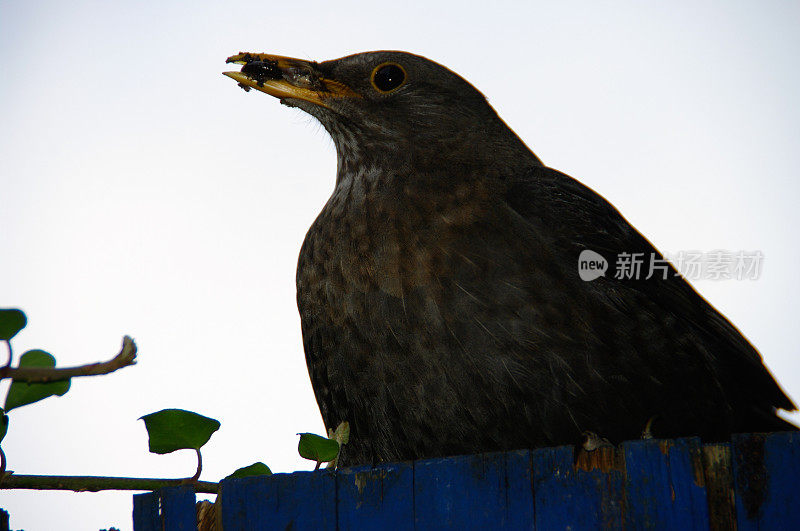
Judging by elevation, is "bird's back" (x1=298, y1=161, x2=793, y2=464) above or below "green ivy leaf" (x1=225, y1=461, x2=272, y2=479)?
above

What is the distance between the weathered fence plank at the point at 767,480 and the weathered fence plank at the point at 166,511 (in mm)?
1156

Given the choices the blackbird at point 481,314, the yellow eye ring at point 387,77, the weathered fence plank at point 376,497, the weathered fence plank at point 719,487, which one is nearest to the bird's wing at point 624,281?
the blackbird at point 481,314

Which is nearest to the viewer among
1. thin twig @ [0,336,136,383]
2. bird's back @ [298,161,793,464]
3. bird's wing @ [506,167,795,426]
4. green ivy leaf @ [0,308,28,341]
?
thin twig @ [0,336,136,383]

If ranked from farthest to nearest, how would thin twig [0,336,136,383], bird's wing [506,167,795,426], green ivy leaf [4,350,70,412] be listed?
bird's wing [506,167,795,426] → green ivy leaf [4,350,70,412] → thin twig [0,336,136,383]

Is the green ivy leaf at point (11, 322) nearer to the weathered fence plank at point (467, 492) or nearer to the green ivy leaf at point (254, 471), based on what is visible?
the green ivy leaf at point (254, 471)

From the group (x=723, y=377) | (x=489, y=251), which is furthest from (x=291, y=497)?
(x=723, y=377)

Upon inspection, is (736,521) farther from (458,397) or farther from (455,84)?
(455,84)

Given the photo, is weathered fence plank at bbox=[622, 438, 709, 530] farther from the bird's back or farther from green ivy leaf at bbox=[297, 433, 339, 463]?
the bird's back

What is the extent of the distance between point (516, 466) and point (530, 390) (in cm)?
107

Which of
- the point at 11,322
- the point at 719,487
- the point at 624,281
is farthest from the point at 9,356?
the point at 624,281

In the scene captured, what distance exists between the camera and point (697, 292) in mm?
3756

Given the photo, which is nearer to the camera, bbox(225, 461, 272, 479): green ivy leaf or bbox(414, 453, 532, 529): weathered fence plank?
bbox(414, 453, 532, 529): weathered fence plank

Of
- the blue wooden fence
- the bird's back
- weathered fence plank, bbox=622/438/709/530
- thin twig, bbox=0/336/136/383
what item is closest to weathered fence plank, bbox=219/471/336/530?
the blue wooden fence

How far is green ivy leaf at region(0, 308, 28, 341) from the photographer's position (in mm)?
1475
